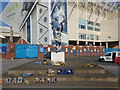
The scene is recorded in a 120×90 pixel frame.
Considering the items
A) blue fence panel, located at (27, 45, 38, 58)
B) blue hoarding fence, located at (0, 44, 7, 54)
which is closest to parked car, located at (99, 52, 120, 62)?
blue fence panel, located at (27, 45, 38, 58)

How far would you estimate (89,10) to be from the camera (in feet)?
160

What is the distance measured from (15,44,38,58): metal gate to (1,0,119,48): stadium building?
25.9 ft

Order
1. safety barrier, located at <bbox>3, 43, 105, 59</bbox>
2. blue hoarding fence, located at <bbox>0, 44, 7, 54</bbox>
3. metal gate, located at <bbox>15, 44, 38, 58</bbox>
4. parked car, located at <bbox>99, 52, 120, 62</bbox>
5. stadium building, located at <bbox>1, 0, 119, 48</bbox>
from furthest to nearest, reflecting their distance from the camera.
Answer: stadium building, located at <bbox>1, 0, 119, 48</bbox> < blue hoarding fence, located at <bbox>0, 44, 7, 54</bbox> < metal gate, located at <bbox>15, 44, 38, 58</bbox> < safety barrier, located at <bbox>3, 43, 105, 59</bbox> < parked car, located at <bbox>99, 52, 120, 62</bbox>

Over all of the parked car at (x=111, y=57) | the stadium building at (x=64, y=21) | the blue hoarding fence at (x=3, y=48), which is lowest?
the parked car at (x=111, y=57)

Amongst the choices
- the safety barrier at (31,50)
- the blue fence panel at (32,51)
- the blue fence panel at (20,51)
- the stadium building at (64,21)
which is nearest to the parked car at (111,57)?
the safety barrier at (31,50)

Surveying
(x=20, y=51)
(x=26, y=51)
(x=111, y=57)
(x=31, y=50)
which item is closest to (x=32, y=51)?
(x=31, y=50)

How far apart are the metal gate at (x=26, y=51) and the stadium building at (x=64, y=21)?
7896mm

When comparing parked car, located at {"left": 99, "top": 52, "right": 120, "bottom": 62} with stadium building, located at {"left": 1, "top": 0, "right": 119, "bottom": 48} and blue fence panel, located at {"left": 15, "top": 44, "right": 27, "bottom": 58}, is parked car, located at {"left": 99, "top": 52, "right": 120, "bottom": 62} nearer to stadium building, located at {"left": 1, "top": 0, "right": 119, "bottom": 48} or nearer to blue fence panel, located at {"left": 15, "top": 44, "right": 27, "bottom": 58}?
blue fence panel, located at {"left": 15, "top": 44, "right": 27, "bottom": 58}

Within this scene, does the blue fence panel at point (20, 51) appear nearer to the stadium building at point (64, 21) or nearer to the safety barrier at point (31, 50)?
the safety barrier at point (31, 50)

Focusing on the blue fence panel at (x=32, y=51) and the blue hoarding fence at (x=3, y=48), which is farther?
the blue fence panel at (x=32, y=51)

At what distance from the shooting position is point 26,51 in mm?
20547

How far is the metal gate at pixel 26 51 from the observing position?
1961 cm

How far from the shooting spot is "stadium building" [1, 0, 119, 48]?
33.6 meters

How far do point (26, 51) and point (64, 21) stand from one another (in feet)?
58.0
